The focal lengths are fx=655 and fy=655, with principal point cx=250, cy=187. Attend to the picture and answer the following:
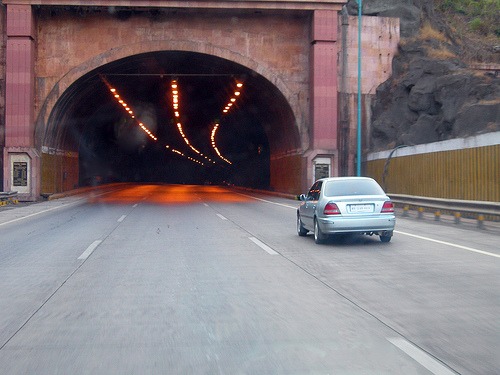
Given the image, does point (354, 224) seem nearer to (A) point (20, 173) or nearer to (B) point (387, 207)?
(B) point (387, 207)

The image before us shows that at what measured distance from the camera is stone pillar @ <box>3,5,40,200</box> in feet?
120

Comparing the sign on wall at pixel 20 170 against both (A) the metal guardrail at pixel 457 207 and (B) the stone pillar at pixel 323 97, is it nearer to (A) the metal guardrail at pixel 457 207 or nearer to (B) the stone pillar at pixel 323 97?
(B) the stone pillar at pixel 323 97

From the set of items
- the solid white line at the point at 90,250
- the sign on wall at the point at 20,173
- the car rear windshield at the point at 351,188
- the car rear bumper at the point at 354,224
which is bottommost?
the solid white line at the point at 90,250

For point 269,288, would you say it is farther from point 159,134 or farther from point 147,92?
point 159,134

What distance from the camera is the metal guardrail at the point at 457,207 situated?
1966 cm

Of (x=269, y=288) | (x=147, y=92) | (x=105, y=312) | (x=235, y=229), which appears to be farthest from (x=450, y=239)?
(x=147, y=92)

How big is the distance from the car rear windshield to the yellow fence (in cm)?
837

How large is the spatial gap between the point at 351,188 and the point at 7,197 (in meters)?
24.2

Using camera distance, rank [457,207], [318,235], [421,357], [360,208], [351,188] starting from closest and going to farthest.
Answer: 1. [421,357]
2. [360,208]
3. [318,235]
4. [351,188]
5. [457,207]

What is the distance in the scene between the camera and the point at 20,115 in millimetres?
36875

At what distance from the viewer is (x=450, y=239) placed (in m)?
16.0

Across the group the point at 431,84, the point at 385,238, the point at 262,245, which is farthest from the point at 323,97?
the point at 262,245

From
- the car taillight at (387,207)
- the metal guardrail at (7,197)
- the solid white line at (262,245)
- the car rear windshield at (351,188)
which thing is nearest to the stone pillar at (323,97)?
the metal guardrail at (7,197)

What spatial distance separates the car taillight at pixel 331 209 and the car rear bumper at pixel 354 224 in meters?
0.11
